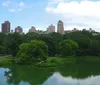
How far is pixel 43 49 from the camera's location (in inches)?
1679

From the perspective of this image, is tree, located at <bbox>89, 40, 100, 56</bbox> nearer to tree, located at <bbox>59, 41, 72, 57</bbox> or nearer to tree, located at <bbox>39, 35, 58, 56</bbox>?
tree, located at <bbox>59, 41, 72, 57</bbox>

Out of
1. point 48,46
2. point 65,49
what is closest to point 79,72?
point 65,49

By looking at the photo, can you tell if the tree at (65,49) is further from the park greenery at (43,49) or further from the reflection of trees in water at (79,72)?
the reflection of trees in water at (79,72)

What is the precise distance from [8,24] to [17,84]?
12546 centimetres

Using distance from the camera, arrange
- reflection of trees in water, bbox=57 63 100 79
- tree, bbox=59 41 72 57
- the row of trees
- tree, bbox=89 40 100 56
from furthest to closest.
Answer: tree, bbox=89 40 100 56
tree, bbox=59 41 72 57
the row of trees
reflection of trees in water, bbox=57 63 100 79

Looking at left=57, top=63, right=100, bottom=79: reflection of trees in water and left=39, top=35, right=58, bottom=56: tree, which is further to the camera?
left=39, top=35, right=58, bottom=56: tree

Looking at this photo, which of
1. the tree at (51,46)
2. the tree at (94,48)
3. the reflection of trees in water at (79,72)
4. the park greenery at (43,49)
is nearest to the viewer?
the reflection of trees in water at (79,72)

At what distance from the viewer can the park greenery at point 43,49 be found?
136 ft

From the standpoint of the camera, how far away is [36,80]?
27.1 m

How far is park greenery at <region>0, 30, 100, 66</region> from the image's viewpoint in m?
41.4

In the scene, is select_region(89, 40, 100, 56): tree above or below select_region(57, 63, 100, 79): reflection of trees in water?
above

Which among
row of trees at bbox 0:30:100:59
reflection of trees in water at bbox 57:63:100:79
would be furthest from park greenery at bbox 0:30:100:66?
reflection of trees in water at bbox 57:63:100:79

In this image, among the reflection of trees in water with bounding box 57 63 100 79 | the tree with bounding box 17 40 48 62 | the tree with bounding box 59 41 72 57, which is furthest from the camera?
the tree with bounding box 59 41 72 57

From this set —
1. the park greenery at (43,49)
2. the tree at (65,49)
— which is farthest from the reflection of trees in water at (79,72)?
the tree at (65,49)
